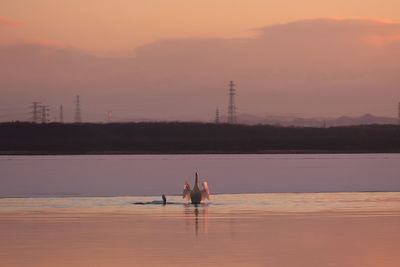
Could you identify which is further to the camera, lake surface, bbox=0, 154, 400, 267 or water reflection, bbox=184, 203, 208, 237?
water reflection, bbox=184, 203, 208, 237

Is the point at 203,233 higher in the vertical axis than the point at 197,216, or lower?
lower

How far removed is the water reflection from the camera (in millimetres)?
27612

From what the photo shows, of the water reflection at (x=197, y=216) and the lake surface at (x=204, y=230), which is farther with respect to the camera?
the water reflection at (x=197, y=216)

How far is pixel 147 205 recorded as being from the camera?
120 feet

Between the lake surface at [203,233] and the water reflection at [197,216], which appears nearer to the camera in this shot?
the lake surface at [203,233]

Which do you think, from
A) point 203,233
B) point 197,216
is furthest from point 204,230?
point 197,216

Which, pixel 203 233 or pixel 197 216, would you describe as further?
pixel 197 216

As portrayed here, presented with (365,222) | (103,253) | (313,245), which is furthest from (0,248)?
(365,222)

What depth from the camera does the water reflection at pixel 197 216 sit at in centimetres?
2761

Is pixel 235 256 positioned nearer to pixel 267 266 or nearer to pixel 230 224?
pixel 267 266

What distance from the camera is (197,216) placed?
31.3 metres

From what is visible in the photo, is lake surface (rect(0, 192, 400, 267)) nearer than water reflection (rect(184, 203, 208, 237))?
Yes

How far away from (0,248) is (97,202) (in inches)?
607

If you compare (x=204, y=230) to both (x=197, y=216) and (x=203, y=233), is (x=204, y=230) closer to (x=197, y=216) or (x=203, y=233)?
(x=203, y=233)
